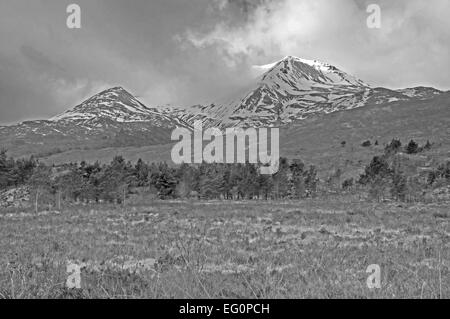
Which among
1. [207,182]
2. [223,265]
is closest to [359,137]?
[207,182]

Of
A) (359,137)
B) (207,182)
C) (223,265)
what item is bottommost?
(223,265)

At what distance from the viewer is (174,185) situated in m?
93.6

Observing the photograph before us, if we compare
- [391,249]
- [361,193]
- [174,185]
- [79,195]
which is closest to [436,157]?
[361,193]

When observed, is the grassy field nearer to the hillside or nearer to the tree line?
the tree line

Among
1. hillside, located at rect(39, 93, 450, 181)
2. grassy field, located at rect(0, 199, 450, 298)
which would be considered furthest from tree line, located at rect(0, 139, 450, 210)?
grassy field, located at rect(0, 199, 450, 298)

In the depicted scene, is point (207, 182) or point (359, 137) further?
point (359, 137)

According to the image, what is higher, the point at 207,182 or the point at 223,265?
the point at 207,182

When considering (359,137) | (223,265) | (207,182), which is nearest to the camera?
(223,265)

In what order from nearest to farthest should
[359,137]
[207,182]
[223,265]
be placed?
[223,265]
[207,182]
[359,137]

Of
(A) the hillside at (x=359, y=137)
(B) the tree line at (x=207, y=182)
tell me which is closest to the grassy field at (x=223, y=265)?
(B) the tree line at (x=207, y=182)

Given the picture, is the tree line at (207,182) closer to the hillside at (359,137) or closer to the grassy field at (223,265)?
the hillside at (359,137)

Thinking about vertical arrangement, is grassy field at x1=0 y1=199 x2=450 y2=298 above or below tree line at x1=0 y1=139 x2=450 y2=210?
below

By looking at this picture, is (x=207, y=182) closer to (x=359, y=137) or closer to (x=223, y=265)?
(x=223, y=265)

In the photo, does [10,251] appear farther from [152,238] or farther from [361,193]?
[361,193]
